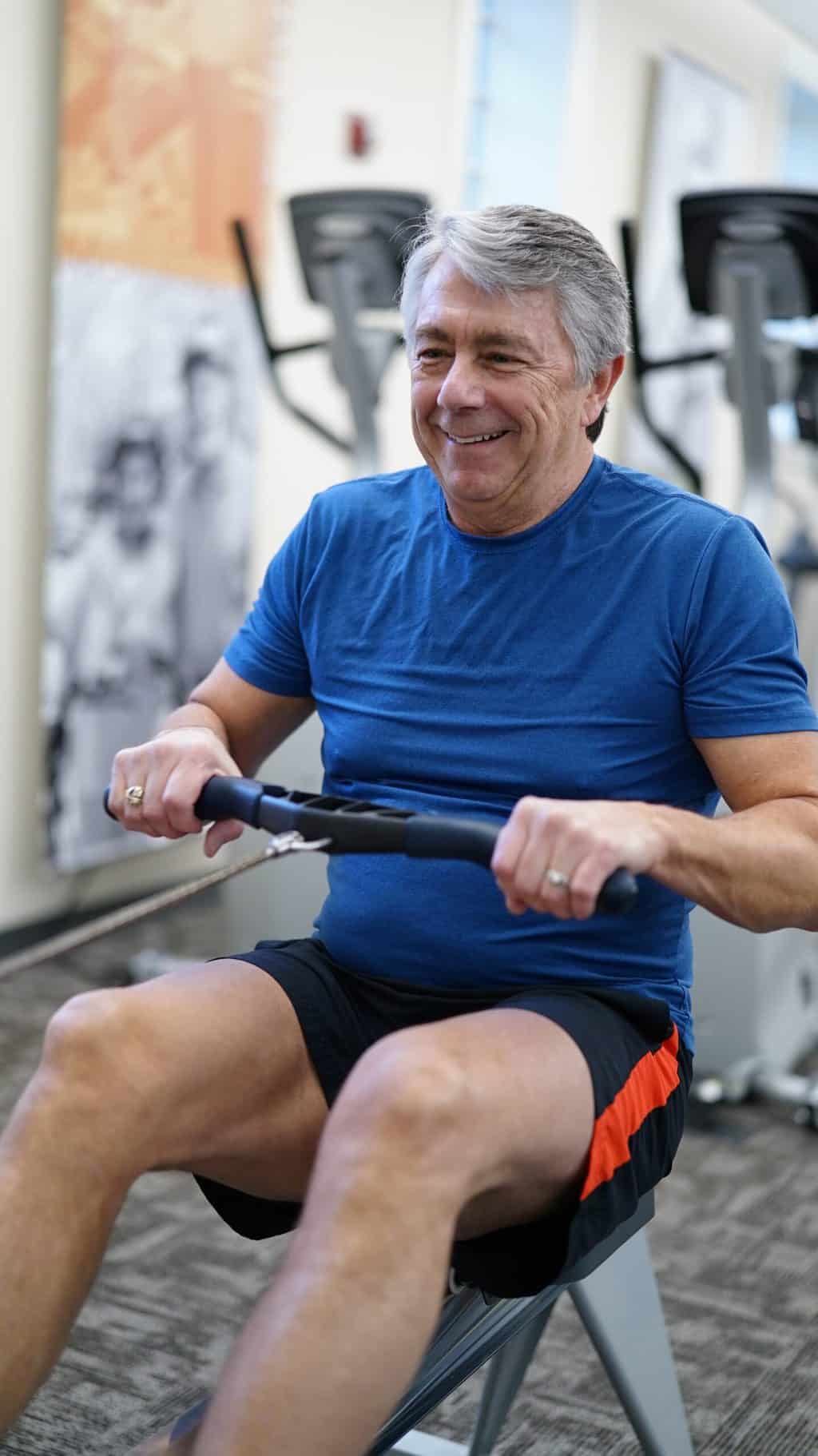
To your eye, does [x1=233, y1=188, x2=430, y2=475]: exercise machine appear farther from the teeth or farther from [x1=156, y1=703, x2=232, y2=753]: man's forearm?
the teeth

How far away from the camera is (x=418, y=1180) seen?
113 centimetres

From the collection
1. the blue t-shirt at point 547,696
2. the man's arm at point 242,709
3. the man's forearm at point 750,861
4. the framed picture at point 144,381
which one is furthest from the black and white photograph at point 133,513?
the man's forearm at point 750,861

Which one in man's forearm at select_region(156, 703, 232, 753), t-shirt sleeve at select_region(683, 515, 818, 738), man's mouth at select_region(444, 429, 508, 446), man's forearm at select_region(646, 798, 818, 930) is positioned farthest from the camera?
man's forearm at select_region(156, 703, 232, 753)

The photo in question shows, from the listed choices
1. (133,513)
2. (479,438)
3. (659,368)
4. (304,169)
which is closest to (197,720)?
(479,438)

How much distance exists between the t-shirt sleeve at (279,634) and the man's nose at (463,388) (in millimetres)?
264

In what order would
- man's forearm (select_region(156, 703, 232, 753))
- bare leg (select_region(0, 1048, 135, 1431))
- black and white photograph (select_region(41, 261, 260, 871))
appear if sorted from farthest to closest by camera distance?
1. black and white photograph (select_region(41, 261, 260, 871))
2. man's forearm (select_region(156, 703, 232, 753))
3. bare leg (select_region(0, 1048, 135, 1431))

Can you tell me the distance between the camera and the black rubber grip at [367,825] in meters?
1.26

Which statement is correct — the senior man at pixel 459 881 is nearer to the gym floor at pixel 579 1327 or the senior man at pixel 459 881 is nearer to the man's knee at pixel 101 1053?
the man's knee at pixel 101 1053

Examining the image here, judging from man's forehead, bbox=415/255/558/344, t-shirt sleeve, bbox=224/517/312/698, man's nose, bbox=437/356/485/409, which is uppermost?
man's forehead, bbox=415/255/558/344

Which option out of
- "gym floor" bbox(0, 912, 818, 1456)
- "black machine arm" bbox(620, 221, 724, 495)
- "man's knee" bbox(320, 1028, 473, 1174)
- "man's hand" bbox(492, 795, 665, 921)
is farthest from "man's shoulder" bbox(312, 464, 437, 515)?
"black machine arm" bbox(620, 221, 724, 495)

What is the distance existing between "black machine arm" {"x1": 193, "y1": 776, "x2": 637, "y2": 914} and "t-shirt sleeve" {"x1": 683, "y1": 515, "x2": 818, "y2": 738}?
0.27m

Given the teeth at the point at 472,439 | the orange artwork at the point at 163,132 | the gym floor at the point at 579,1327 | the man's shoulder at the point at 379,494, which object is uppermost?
the orange artwork at the point at 163,132

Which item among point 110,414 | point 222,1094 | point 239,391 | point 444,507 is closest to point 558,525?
point 444,507

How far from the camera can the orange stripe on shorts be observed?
1310 millimetres
